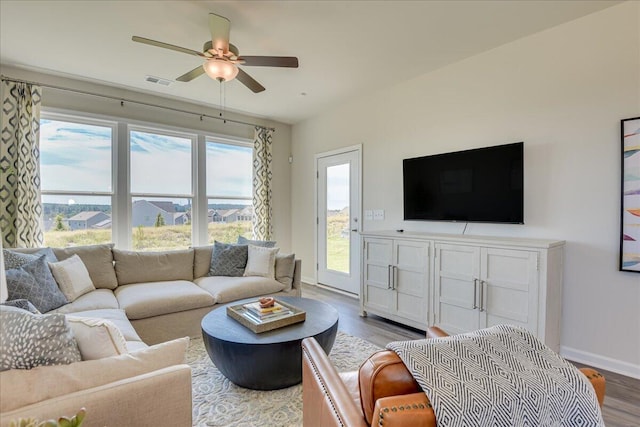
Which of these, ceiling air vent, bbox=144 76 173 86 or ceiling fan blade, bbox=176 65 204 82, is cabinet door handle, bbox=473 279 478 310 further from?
ceiling air vent, bbox=144 76 173 86

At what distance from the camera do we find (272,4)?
236 cm

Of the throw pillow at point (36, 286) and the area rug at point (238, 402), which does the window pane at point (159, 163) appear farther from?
the area rug at point (238, 402)

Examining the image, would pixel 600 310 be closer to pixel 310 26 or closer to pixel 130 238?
pixel 310 26

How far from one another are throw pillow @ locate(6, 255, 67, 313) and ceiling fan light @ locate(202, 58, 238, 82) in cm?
208

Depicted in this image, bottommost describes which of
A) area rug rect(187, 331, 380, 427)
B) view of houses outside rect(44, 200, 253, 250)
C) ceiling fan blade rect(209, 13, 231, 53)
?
area rug rect(187, 331, 380, 427)

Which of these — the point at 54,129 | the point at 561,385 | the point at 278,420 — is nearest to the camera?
the point at 561,385

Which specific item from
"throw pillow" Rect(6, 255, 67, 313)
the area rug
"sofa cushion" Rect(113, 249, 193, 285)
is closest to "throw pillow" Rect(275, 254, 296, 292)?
"sofa cushion" Rect(113, 249, 193, 285)

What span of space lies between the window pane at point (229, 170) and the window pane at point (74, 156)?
136 centimetres

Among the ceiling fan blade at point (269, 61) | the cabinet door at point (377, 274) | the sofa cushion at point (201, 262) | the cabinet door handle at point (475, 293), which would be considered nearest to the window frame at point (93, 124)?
the sofa cushion at point (201, 262)

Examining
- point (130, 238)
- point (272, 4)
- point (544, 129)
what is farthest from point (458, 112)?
point (130, 238)

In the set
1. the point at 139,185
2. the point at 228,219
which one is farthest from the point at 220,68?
the point at 228,219

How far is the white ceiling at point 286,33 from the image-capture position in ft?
7.85

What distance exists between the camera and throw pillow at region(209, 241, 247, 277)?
3709 millimetres

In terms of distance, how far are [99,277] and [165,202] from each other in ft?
5.22
